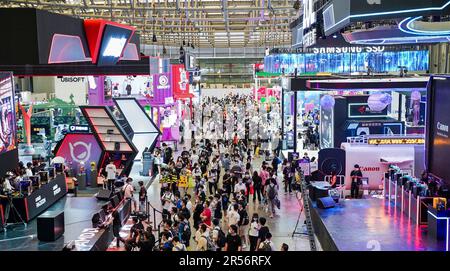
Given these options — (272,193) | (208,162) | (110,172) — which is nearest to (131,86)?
(208,162)

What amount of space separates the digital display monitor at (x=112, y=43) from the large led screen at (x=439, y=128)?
22.5 ft

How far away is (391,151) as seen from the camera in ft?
49.4

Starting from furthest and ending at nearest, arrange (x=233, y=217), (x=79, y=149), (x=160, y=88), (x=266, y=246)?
(x=160, y=88)
(x=79, y=149)
(x=233, y=217)
(x=266, y=246)

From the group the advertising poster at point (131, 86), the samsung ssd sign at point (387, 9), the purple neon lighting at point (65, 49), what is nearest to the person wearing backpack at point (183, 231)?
the purple neon lighting at point (65, 49)

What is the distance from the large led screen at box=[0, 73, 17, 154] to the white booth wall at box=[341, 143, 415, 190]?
10049 millimetres

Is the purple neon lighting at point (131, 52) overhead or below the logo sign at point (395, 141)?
overhead

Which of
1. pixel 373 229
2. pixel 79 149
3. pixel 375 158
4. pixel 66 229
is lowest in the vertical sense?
pixel 66 229

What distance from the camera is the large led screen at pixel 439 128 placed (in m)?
10.9

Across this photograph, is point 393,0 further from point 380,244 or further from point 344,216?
point 344,216

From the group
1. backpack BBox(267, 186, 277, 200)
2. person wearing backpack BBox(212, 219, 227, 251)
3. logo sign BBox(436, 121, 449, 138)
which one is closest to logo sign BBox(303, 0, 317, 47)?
logo sign BBox(436, 121, 449, 138)

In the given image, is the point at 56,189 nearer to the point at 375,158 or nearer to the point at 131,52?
the point at 131,52

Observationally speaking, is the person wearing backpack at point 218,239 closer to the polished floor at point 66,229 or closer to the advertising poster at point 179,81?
the polished floor at point 66,229

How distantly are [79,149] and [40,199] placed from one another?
12.8 ft

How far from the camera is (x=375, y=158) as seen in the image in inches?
592
